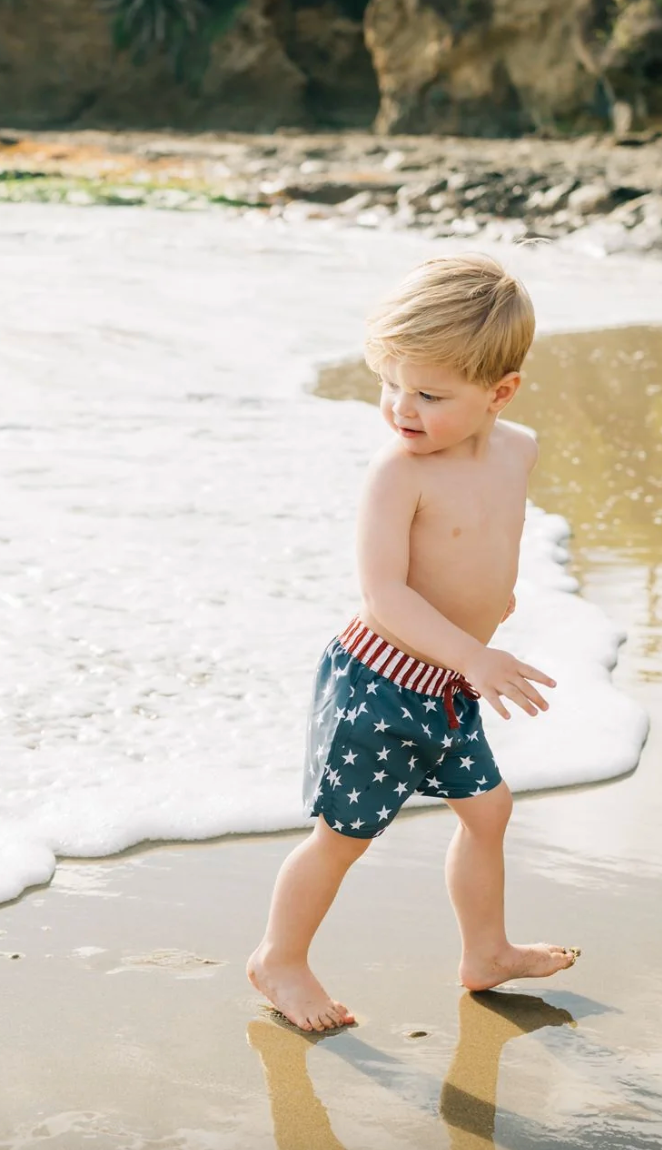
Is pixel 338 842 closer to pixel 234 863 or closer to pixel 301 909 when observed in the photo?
A: pixel 301 909

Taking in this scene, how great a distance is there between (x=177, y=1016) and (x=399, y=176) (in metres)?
20.7

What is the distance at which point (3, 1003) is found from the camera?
2135 millimetres

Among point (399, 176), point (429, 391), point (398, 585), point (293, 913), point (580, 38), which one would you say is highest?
point (580, 38)

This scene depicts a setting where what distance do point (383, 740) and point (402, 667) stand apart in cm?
11

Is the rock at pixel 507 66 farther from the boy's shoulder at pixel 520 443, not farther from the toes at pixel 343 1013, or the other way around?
the toes at pixel 343 1013

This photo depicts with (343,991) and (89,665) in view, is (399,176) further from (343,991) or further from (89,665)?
(343,991)

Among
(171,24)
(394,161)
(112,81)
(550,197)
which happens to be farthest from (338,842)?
(112,81)

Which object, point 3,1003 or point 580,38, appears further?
point 580,38

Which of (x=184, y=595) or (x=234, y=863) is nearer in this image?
(x=234, y=863)

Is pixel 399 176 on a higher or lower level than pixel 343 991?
higher

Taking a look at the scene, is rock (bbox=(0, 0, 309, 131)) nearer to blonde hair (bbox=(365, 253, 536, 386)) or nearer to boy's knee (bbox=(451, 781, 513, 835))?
blonde hair (bbox=(365, 253, 536, 386))

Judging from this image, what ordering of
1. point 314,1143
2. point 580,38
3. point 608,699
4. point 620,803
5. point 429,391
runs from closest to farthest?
point 314,1143 → point 429,391 → point 620,803 → point 608,699 → point 580,38

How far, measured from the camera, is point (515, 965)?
224 centimetres

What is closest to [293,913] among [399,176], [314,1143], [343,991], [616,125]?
[343,991]
